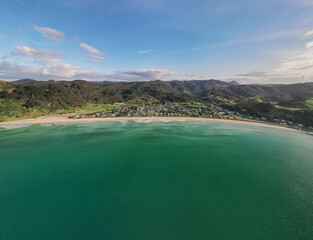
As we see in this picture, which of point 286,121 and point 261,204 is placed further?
point 286,121

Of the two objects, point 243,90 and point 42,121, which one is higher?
point 243,90

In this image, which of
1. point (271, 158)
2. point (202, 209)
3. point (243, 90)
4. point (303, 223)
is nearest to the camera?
point (303, 223)

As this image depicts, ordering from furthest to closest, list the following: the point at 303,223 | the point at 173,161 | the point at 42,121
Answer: the point at 42,121 → the point at 173,161 → the point at 303,223

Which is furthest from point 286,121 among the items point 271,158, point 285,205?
point 285,205

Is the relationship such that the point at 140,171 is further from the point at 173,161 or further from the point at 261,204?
the point at 261,204

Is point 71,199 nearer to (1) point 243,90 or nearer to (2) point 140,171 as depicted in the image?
(2) point 140,171

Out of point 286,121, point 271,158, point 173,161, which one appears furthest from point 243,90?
point 173,161
